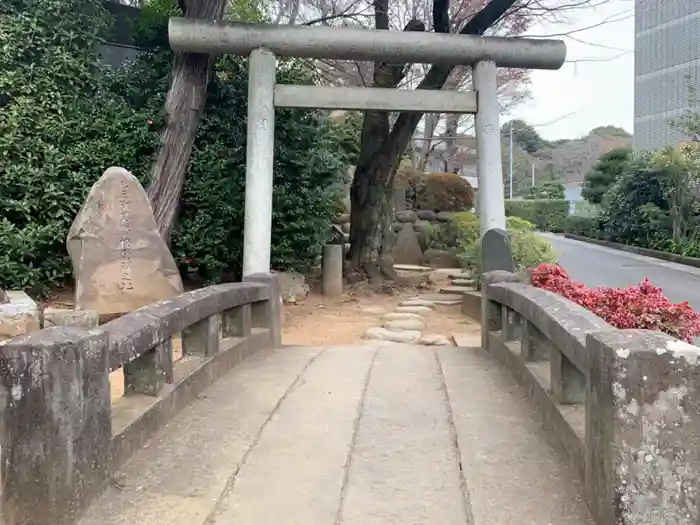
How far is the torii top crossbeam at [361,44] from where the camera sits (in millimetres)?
7051

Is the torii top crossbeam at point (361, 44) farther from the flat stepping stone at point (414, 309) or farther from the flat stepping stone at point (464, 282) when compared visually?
the flat stepping stone at point (464, 282)

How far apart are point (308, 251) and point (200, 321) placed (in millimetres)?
6275

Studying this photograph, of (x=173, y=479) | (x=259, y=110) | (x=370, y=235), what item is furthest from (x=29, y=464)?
(x=370, y=235)

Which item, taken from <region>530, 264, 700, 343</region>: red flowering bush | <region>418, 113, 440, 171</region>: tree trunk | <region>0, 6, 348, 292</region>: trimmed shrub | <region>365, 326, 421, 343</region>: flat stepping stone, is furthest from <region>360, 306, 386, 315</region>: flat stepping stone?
<region>418, 113, 440, 171</region>: tree trunk

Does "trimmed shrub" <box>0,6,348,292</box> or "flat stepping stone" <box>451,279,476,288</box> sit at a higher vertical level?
"trimmed shrub" <box>0,6,348,292</box>

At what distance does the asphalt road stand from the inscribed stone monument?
7.70 meters

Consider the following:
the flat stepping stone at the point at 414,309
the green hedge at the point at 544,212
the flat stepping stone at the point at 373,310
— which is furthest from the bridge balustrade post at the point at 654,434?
the green hedge at the point at 544,212

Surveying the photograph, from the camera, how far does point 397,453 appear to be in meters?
3.25

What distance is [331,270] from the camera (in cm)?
1103

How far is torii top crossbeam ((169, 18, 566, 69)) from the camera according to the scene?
7.05 metres

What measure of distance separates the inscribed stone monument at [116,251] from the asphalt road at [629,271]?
7.70m

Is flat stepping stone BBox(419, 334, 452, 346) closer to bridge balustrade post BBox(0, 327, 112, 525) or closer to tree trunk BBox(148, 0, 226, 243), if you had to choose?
tree trunk BBox(148, 0, 226, 243)

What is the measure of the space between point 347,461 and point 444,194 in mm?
14483

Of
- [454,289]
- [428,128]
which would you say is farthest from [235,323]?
[428,128]
